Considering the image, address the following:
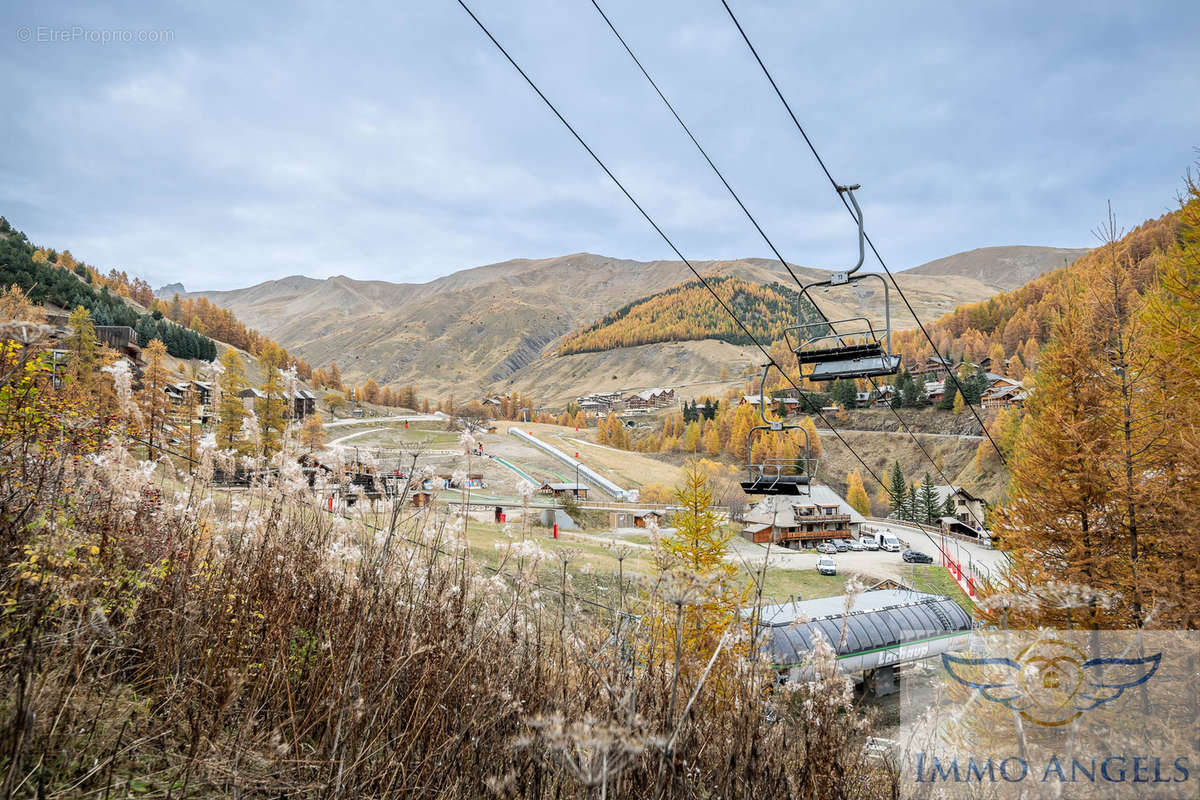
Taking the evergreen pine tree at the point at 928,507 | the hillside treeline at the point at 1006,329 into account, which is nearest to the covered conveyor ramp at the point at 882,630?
the evergreen pine tree at the point at 928,507

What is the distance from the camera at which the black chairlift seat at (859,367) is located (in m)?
6.83

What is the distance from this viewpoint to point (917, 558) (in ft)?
124

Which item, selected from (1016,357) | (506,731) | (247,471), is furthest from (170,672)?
(1016,357)

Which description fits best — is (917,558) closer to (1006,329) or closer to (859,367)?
(859,367)

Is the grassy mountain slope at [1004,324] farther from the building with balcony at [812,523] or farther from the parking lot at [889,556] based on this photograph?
the parking lot at [889,556]

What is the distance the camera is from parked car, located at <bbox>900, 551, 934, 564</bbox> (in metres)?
37.6

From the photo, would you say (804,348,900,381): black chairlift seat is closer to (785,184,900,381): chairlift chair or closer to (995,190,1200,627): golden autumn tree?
(785,184,900,381): chairlift chair

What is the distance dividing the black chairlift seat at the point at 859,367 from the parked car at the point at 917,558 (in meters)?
36.7

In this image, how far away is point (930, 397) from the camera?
98.1 metres

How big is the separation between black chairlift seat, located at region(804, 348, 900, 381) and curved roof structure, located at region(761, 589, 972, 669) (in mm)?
8520

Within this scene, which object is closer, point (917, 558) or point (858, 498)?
point (917, 558)

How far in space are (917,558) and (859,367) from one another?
1462 inches

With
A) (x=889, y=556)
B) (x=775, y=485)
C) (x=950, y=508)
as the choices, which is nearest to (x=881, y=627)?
(x=775, y=485)

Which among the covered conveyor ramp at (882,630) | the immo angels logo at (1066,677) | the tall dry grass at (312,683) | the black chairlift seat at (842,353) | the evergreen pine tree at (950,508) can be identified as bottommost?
the evergreen pine tree at (950,508)
